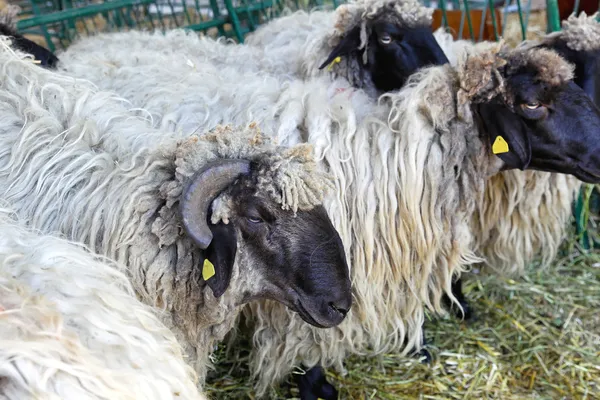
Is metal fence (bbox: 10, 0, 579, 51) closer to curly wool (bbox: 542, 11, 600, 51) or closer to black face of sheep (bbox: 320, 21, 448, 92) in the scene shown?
curly wool (bbox: 542, 11, 600, 51)

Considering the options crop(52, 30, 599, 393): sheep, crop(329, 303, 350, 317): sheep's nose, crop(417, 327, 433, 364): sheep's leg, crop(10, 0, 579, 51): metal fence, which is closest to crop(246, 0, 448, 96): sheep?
crop(52, 30, 599, 393): sheep

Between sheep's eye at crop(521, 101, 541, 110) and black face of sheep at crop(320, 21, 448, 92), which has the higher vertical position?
black face of sheep at crop(320, 21, 448, 92)

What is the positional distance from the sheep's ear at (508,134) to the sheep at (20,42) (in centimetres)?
247

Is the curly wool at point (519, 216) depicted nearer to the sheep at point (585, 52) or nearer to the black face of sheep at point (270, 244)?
the sheep at point (585, 52)

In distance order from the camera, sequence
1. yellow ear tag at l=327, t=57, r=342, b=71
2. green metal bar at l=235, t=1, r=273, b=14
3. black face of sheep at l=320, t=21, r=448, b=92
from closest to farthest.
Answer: black face of sheep at l=320, t=21, r=448, b=92, yellow ear tag at l=327, t=57, r=342, b=71, green metal bar at l=235, t=1, r=273, b=14

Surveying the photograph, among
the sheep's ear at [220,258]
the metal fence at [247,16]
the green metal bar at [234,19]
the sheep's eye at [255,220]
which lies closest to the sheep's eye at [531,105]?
the sheep's eye at [255,220]

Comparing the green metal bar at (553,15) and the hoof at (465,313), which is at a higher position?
the green metal bar at (553,15)

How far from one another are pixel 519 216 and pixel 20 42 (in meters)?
3.04

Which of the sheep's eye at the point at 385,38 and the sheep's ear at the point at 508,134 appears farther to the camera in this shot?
the sheep's eye at the point at 385,38

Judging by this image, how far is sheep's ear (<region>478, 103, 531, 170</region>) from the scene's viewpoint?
2502 millimetres

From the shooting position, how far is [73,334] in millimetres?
1414

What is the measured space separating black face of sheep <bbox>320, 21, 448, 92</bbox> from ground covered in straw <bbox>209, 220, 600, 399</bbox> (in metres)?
1.31

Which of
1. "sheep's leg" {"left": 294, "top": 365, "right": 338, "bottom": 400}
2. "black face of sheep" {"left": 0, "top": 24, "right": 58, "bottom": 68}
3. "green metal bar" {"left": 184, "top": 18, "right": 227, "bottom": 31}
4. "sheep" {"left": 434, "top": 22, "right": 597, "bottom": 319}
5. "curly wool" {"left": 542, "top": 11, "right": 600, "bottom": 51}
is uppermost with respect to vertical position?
"black face of sheep" {"left": 0, "top": 24, "right": 58, "bottom": 68}

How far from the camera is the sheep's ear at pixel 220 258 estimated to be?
6.36 ft
